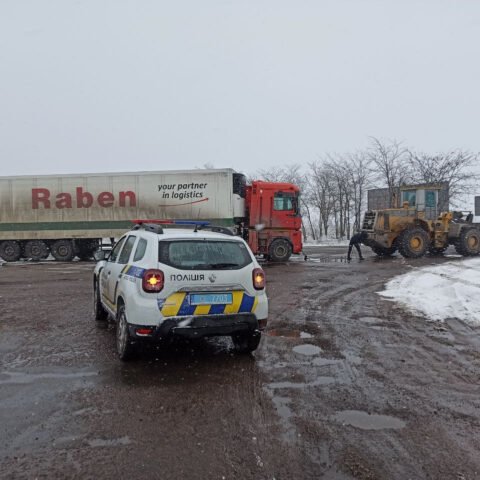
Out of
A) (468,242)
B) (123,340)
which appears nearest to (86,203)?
(123,340)

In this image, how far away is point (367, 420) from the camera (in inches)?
148

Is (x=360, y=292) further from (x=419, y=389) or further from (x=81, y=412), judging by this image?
(x=81, y=412)

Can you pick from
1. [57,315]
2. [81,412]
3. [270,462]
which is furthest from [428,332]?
[57,315]

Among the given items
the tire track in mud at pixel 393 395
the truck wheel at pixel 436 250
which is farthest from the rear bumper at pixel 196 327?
the truck wheel at pixel 436 250

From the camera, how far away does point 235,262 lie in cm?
533

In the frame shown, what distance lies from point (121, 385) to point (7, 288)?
8.93 m

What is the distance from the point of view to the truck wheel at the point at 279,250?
728 inches

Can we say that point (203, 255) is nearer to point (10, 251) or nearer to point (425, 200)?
point (425, 200)

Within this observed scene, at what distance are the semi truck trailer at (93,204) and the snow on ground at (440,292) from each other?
751 cm

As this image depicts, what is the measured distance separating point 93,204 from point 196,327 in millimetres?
16334

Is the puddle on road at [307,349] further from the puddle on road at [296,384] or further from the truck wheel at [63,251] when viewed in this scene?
the truck wheel at [63,251]

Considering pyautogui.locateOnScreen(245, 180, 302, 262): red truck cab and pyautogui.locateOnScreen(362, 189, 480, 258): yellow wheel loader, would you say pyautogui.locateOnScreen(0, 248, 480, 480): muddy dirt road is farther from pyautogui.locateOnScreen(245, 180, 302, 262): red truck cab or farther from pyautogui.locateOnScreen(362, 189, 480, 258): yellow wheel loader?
pyautogui.locateOnScreen(362, 189, 480, 258): yellow wheel loader

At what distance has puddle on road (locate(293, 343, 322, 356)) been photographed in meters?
5.75

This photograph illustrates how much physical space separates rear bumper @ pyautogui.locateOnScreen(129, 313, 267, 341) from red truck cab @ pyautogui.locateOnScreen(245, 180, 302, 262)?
13.2m
